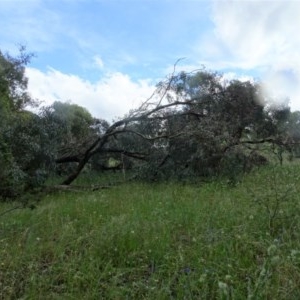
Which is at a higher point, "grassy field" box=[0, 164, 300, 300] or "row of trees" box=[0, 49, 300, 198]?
"row of trees" box=[0, 49, 300, 198]

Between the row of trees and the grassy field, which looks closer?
the grassy field

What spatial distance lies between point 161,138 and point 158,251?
6.27 metres

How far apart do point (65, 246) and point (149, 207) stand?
1.77 metres

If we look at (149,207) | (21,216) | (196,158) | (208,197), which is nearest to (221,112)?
(196,158)

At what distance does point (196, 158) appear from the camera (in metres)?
9.41

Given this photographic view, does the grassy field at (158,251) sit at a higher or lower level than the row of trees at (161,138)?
lower

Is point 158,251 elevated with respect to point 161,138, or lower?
lower

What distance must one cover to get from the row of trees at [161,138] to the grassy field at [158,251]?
2.81 meters

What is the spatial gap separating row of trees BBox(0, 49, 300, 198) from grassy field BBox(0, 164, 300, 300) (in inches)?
110

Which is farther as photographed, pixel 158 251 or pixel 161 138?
pixel 161 138

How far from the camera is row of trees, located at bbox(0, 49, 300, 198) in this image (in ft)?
29.3

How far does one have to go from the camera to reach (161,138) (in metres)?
10.1

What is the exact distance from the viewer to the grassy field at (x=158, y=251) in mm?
3162

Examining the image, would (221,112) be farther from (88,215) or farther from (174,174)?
(88,215)
